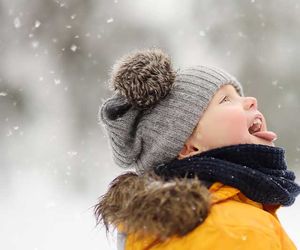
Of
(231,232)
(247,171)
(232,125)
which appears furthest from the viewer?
(232,125)

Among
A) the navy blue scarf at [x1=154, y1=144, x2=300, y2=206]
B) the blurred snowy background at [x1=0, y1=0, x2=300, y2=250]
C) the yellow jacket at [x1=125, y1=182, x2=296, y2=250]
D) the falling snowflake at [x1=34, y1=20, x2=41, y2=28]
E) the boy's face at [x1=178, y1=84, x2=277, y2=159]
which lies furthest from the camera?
the falling snowflake at [x1=34, y1=20, x2=41, y2=28]

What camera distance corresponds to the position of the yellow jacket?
1490mm

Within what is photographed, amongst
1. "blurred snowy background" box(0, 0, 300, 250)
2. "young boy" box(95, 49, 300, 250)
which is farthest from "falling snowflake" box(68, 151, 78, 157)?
"young boy" box(95, 49, 300, 250)

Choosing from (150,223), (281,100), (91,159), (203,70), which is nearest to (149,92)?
(203,70)

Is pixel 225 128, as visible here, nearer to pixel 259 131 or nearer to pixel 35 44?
pixel 259 131

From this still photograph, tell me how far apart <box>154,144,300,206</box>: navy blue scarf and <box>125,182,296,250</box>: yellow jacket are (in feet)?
0.13

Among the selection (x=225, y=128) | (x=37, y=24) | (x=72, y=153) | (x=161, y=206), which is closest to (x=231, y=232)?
(x=161, y=206)

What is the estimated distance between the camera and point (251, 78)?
9.20m

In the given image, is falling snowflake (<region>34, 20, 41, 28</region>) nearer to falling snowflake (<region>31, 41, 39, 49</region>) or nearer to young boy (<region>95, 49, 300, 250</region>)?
falling snowflake (<region>31, 41, 39, 49</region>)

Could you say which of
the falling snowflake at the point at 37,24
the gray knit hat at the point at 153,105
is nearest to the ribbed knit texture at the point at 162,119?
the gray knit hat at the point at 153,105

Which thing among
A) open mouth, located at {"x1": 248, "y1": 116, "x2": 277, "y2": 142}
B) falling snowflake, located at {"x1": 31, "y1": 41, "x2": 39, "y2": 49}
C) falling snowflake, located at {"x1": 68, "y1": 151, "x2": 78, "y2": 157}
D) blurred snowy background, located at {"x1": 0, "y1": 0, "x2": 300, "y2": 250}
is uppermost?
falling snowflake, located at {"x1": 31, "y1": 41, "x2": 39, "y2": 49}

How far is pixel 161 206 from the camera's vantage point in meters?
1.53

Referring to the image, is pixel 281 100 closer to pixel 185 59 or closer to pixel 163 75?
pixel 185 59

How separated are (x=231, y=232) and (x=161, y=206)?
0.52ft
